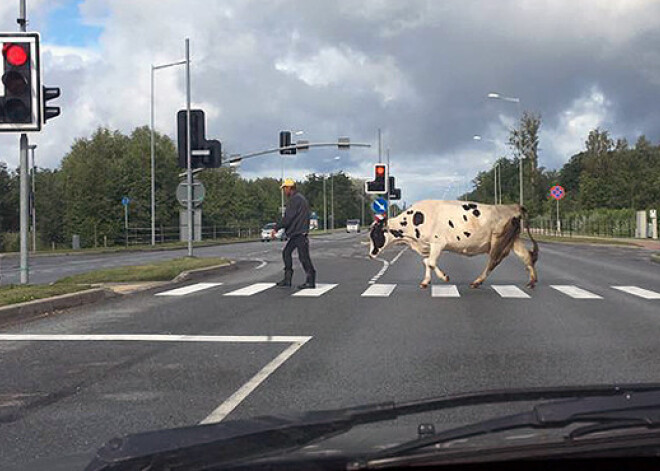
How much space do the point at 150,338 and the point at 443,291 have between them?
700cm

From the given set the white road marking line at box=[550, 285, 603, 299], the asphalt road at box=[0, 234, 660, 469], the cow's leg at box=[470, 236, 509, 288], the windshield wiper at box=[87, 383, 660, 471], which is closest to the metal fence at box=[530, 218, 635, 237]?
the white road marking line at box=[550, 285, 603, 299]

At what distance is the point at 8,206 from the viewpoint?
2638 inches

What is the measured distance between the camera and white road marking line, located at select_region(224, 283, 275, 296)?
14155 mm

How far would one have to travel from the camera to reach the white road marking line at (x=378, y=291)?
13789mm

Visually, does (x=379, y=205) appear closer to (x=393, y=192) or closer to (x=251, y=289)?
(x=393, y=192)

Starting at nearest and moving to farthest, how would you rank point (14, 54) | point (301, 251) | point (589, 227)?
point (14, 54) → point (301, 251) → point (589, 227)

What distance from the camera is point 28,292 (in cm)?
1228

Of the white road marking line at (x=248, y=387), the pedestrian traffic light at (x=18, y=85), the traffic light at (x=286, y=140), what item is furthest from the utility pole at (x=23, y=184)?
the traffic light at (x=286, y=140)

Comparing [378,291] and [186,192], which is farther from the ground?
[186,192]

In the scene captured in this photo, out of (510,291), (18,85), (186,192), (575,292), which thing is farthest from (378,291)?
(186,192)

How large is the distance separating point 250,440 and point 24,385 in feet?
14.8

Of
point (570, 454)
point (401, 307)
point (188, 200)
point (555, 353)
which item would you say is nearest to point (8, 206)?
point (188, 200)

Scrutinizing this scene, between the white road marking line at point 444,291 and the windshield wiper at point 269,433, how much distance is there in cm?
1021

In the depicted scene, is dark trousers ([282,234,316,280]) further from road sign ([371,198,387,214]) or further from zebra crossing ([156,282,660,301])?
road sign ([371,198,387,214])
